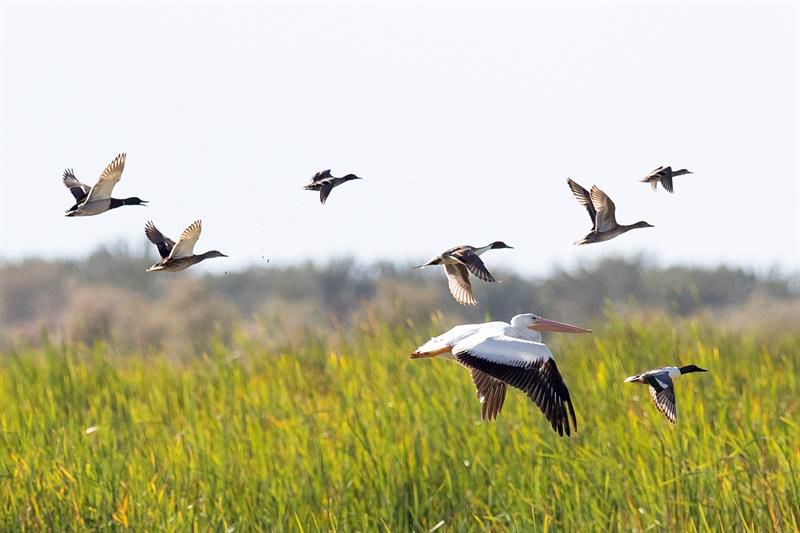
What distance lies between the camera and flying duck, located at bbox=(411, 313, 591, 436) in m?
2.93

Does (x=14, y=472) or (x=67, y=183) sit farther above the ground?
(x=67, y=183)

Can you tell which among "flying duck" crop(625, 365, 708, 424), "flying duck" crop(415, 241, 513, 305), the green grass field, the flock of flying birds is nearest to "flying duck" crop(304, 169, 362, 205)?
the flock of flying birds

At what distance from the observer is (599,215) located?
10.2ft

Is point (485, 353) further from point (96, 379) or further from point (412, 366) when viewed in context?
point (96, 379)

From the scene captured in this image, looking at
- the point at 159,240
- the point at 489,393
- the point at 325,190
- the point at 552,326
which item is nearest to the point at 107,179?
the point at 159,240

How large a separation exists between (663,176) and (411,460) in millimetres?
5608

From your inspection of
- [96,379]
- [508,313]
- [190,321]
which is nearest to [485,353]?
[96,379]

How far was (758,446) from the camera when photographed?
8312 millimetres

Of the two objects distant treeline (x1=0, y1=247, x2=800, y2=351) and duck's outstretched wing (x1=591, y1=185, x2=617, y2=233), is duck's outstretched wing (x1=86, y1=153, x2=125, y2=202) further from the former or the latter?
distant treeline (x1=0, y1=247, x2=800, y2=351)

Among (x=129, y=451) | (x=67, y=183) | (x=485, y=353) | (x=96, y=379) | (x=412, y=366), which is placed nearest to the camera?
(x=485, y=353)

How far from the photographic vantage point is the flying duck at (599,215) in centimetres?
299

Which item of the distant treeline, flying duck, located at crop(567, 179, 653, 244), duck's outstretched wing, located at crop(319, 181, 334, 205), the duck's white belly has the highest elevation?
the duck's white belly

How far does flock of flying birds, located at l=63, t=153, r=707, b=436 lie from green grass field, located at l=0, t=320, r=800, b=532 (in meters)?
3.72

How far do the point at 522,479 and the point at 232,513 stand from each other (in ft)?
Answer: 6.63
